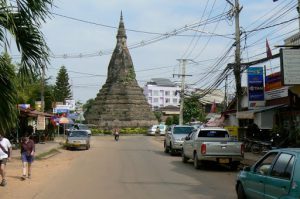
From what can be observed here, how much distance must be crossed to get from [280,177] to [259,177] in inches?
43.2

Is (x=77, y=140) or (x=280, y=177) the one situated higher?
(x=77, y=140)

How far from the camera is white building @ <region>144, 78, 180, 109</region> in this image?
182 metres

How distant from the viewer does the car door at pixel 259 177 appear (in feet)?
30.1

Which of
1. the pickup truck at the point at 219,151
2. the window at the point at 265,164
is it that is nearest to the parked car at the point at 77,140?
the pickup truck at the point at 219,151

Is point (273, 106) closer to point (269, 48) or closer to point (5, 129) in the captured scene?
point (269, 48)

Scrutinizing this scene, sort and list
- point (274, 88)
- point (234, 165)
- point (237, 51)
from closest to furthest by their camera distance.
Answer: point (234, 165) < point (274, 88) < point (237, 51)

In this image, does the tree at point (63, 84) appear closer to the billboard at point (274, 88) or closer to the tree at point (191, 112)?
the tree at point (191, 112)

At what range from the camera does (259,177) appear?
9.42 meters

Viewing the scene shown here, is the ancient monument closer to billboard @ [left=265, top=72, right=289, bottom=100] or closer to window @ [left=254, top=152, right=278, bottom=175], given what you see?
billboard @ [left=265, top=72, right=289, bottom=100]

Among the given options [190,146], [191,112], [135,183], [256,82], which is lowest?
[135,183]

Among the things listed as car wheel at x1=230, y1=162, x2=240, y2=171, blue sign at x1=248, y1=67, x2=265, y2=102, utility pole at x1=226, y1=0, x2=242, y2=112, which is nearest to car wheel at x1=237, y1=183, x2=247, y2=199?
car wheel at x1=230, y1=162, x2=240, y2=171

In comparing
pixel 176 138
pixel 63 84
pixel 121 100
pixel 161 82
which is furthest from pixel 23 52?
pixel 161 82

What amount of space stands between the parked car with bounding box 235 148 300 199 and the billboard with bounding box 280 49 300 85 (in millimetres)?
9647

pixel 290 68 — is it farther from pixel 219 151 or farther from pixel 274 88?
pixel 274 88
